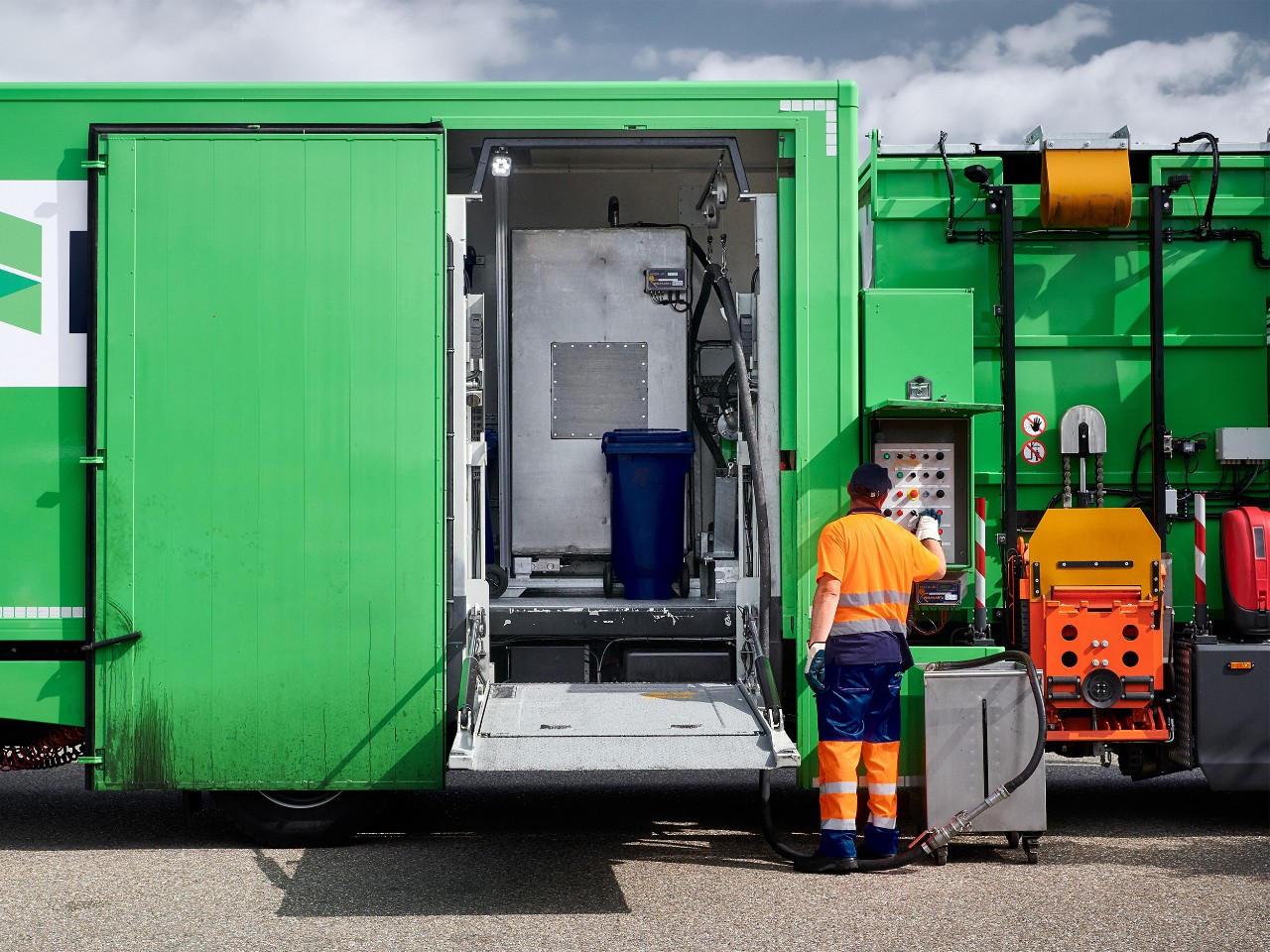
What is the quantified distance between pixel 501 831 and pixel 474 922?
1.46 m

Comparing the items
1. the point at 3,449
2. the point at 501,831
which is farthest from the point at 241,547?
the point at 501,831

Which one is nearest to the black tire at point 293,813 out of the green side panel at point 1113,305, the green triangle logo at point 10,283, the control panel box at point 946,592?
the green triangle logo at point 10,283

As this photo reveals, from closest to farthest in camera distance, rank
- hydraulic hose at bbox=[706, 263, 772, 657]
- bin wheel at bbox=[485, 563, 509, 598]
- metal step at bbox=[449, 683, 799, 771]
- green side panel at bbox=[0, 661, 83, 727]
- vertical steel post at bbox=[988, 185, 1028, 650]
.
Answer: metal step at bbox=[449, 683, 799, 771]
green side panel at bbox=[0, 661, 83, 727]
hydraulic hose at bbox=[706, 263, 772, 657]
vertical steel post at bbox=[988, 185, 1028, 650]
bin wheel at bbox=[485, 563, 509, 598]

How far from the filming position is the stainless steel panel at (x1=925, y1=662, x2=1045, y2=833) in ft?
17.1

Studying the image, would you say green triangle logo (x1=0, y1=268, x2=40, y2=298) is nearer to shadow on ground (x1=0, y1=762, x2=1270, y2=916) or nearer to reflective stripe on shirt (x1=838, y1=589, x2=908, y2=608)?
shadow on ground (x1=0, y1=762, x2=1270, y2=916)

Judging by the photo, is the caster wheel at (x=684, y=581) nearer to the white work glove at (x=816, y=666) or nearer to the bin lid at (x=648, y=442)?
the bin lid at (x=648, y=442)

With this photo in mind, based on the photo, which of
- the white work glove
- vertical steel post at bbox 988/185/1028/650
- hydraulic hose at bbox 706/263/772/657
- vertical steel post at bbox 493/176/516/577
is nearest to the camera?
the white work glove

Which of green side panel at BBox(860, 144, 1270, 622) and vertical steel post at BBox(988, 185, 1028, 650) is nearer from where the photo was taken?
vertical steel post at BBox(988, 185, 1028, 650)

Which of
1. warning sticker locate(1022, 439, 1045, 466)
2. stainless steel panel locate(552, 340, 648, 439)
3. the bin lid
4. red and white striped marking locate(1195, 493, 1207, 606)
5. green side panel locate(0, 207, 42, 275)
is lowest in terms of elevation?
red and white striped marking locate(1195, 493, 1207, 606)

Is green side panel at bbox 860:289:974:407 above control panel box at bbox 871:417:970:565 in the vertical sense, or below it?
above

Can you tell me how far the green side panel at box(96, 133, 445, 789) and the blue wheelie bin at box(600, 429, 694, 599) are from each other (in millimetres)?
1485

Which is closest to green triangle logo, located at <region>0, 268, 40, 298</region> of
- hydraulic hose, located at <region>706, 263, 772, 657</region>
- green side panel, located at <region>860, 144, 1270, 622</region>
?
hydraulic hose, located at <region>706, 263, 772, 657</region>

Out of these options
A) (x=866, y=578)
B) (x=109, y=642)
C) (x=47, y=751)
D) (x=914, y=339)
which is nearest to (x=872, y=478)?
(x=866, y=578)

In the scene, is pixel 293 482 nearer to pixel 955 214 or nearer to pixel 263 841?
pixel 263 841
